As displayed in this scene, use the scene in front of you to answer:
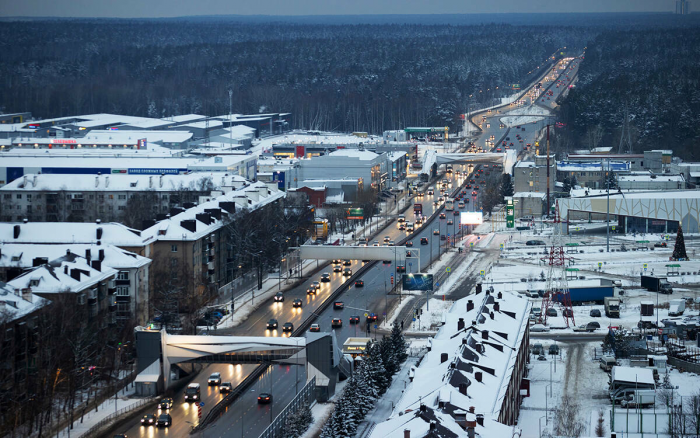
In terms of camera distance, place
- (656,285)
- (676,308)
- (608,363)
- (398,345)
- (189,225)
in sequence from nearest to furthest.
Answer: (608,363) → (398,345) → (676,308) → (656,285) → (189,225)

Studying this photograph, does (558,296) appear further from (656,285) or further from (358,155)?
(358,155)

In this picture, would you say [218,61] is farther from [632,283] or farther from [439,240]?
[632,283]

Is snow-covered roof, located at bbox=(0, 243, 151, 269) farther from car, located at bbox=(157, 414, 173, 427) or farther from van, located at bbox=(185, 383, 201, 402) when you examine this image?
car, located at bbox=(157, 414, 173, 427)

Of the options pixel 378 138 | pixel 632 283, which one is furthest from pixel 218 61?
pixel 632 283

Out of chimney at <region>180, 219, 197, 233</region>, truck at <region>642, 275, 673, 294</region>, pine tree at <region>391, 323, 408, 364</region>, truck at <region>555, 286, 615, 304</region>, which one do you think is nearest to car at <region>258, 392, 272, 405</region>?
pine tree at <region>391, 323, 408, 364</region>

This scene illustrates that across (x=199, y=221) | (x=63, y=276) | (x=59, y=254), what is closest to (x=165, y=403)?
(x=63, y=276)

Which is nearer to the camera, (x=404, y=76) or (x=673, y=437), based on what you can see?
(x=673, y=437)
